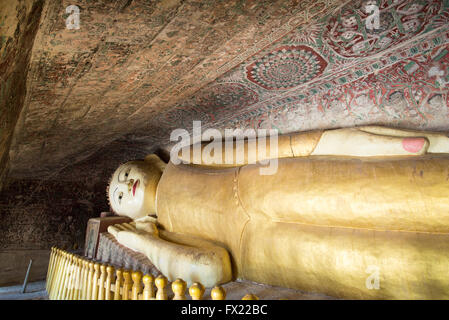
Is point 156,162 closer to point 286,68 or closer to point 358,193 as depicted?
point 286,68

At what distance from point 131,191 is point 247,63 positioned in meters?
2.67

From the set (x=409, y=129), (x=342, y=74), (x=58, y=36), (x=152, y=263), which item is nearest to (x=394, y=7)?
(x=342, y=74)

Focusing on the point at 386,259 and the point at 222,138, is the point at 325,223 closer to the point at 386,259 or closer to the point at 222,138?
the point at 386,259

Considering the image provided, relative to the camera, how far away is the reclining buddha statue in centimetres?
171

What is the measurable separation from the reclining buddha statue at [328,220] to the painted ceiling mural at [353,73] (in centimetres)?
31

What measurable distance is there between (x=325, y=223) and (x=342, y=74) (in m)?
1.33

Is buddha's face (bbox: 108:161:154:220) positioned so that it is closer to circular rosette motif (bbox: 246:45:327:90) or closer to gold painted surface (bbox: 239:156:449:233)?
gold painted surface (bbox: 239:156:449:233)

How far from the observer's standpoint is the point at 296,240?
214 centimetres

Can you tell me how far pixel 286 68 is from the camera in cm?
253

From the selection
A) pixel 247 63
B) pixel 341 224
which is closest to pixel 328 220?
pixel 341 224

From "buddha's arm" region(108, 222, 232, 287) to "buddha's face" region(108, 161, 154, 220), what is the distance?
1.17 meters

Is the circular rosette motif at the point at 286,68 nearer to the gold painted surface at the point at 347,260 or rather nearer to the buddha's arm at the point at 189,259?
the gold painted surface at the point at 347,260

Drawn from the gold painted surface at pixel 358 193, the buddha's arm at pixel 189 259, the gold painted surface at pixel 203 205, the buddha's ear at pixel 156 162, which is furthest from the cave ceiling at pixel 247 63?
the buddha's arm at pixel 189 259

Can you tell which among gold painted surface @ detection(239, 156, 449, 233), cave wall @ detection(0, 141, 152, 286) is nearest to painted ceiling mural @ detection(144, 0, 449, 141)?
gold painted surface @ detection(239, 156, 449, 233)
